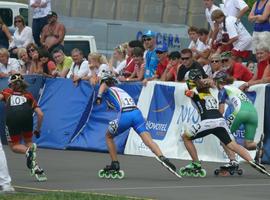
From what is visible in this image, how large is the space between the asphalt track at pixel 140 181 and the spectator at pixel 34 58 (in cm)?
373

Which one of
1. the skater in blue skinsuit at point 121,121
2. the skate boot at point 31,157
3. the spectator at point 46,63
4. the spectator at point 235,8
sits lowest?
the spectator at point 46,63

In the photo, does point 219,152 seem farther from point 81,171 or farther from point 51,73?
point 51,73

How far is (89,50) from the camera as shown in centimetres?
2883

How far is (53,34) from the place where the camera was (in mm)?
26422

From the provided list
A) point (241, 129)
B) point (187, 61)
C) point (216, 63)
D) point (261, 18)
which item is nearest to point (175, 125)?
point (187, 61)

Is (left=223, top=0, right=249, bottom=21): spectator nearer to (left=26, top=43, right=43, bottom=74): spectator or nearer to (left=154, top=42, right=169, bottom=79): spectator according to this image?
(left=154, top=42, right=169, bottom=79): spectator

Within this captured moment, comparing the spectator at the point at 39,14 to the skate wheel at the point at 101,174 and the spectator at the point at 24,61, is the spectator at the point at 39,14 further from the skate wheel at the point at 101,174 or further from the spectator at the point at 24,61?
the skate wheel at the point at 101,174

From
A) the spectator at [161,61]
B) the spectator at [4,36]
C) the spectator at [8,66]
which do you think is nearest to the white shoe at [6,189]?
the spectator at [161,61]

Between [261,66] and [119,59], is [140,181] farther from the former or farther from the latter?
[119,59]

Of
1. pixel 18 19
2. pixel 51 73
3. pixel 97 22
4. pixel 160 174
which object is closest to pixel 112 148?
pixel 160 174

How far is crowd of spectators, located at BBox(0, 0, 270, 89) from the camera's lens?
20609mm

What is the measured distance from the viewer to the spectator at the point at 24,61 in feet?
82.1

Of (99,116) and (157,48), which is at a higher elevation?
(157,48)

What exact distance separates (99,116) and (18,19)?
16.4ft
